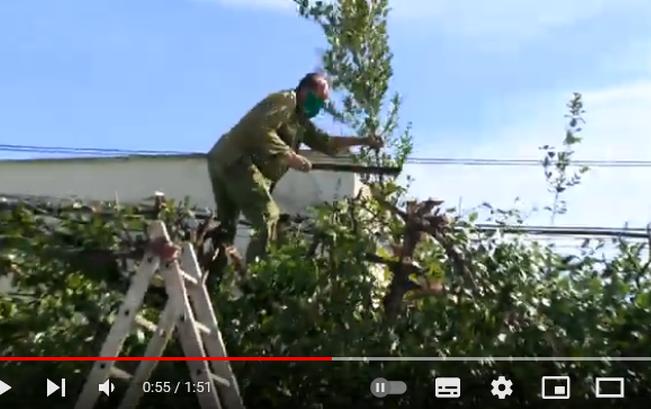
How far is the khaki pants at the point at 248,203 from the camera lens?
22.0 ft

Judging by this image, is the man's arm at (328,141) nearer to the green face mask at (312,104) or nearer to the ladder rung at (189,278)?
the green face mask at (312,104)

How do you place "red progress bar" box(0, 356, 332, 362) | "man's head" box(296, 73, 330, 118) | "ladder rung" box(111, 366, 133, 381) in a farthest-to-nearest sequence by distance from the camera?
"man's head" box(296, 73, 330, 118) → "red progress bar" box(0, 356, 332, 362) → "ladder rung" box(111, 366, 133, 381)

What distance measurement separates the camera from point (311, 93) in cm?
703

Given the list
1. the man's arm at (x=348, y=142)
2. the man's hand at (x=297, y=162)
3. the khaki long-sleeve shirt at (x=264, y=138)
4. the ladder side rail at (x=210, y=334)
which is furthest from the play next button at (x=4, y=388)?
the man's arm at (x=348, y=142)

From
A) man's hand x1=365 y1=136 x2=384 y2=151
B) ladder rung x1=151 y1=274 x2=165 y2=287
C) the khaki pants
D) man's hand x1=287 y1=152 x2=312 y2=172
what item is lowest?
ladder rung x1=151 y1=274 x2=165 y2=287

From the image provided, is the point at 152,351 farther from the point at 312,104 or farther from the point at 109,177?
the point at 109,177

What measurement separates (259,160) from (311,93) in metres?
0.48

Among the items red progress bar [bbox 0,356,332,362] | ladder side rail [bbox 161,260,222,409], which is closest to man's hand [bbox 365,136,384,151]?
red progress bar [bbox 0,356,332,362]

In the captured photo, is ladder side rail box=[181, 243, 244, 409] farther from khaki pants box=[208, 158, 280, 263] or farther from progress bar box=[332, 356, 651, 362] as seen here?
khaki pants box=[208, 158, 280, 263]

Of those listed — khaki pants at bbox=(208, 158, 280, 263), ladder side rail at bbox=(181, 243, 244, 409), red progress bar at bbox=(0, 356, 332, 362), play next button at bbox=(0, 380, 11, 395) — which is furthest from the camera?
khaki pants at bbox=(208, 158, 280, 263)
